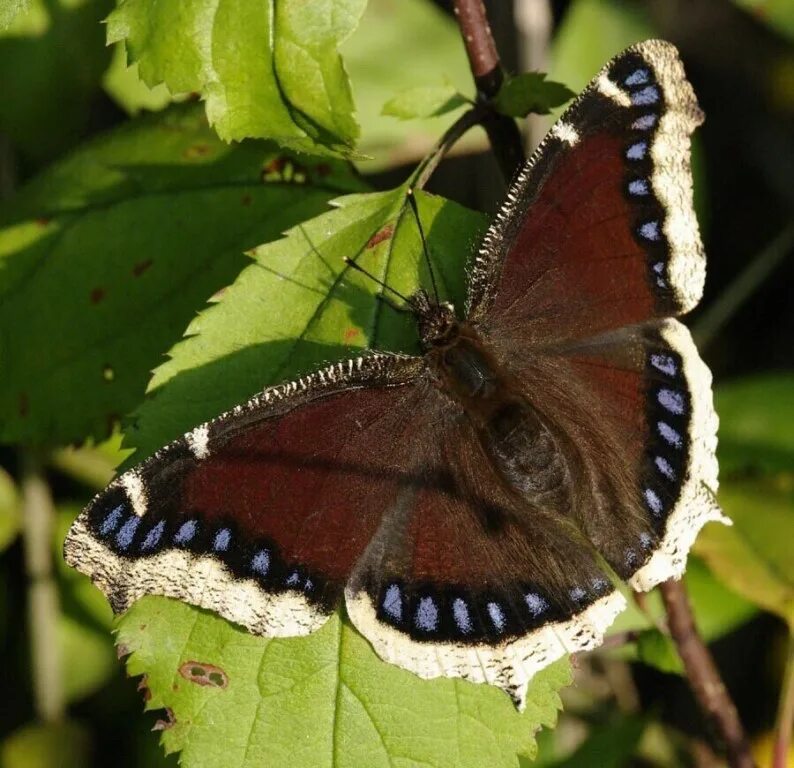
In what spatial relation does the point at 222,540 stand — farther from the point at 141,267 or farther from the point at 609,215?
the point at 141,267

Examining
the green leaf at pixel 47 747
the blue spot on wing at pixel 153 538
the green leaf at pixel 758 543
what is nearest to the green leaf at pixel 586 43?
the green leaf at pixel 758 543

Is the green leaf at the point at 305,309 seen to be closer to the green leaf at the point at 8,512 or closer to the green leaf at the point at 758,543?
the green leaf at the point at 758,543

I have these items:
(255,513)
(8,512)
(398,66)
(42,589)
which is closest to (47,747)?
(42,589)

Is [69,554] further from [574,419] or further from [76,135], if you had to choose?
[76,135]

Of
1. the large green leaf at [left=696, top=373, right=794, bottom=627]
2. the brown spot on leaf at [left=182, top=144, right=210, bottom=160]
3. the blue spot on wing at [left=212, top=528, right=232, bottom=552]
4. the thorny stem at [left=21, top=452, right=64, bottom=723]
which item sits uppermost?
the brown spot on leaf at [left=182, top=144, right=210, bottom=160]

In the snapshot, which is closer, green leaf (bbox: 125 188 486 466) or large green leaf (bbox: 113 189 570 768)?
large green leaf (bbox: 113 189 570 768)

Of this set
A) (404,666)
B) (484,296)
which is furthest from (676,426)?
(404,666)

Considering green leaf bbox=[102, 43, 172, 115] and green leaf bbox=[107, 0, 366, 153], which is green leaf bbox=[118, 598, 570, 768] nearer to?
green leaf bbox=[107, 0, 366, 153]

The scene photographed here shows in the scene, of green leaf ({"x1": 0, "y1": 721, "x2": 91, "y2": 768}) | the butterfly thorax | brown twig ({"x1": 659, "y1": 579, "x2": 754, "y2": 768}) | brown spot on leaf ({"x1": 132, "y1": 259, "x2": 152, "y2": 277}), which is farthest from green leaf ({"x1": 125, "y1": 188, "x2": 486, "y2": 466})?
green leaf ({"x1": 0, "y1": 721, "x2": 91, "y2": 768})
